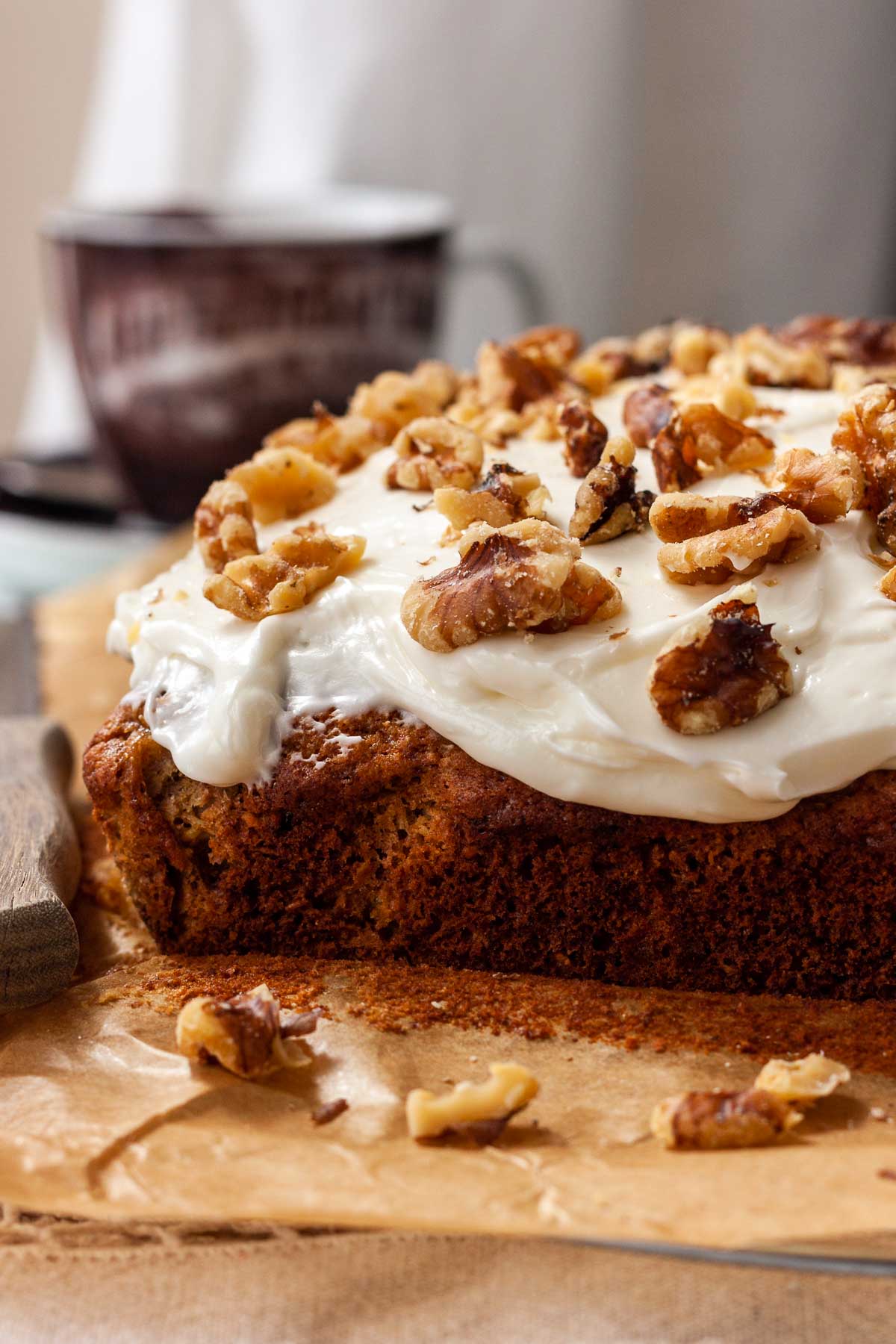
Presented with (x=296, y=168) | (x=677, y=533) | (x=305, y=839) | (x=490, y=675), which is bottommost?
(x=305, y=839)

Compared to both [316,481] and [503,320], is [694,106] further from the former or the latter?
[316,481]

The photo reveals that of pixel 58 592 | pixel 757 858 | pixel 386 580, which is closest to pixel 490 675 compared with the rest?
pixel 386 580

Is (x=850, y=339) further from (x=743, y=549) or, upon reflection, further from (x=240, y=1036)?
(x=240, y=1036)

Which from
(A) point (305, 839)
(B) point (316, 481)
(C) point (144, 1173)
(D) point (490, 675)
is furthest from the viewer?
(B) point (316, 481)

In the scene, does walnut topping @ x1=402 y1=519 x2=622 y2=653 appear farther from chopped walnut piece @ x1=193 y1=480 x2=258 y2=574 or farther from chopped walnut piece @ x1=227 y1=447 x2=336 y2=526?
chopped walnut piece @ x1=227 y1=447 x2=336 y2=526

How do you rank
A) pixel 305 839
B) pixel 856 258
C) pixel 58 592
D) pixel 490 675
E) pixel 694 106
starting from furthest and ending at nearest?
1. pixel 856 258
2. pixel 694 106
3. pixel 58 592
4. pixel 305 839
5. pixel 490 675

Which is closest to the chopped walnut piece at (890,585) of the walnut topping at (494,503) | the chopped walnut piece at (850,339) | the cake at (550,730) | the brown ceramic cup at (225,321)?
the cake at (550,730)

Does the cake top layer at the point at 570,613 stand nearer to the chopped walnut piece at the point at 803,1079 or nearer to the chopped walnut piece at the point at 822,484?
the chopped walnut piece at the point at 822,484
